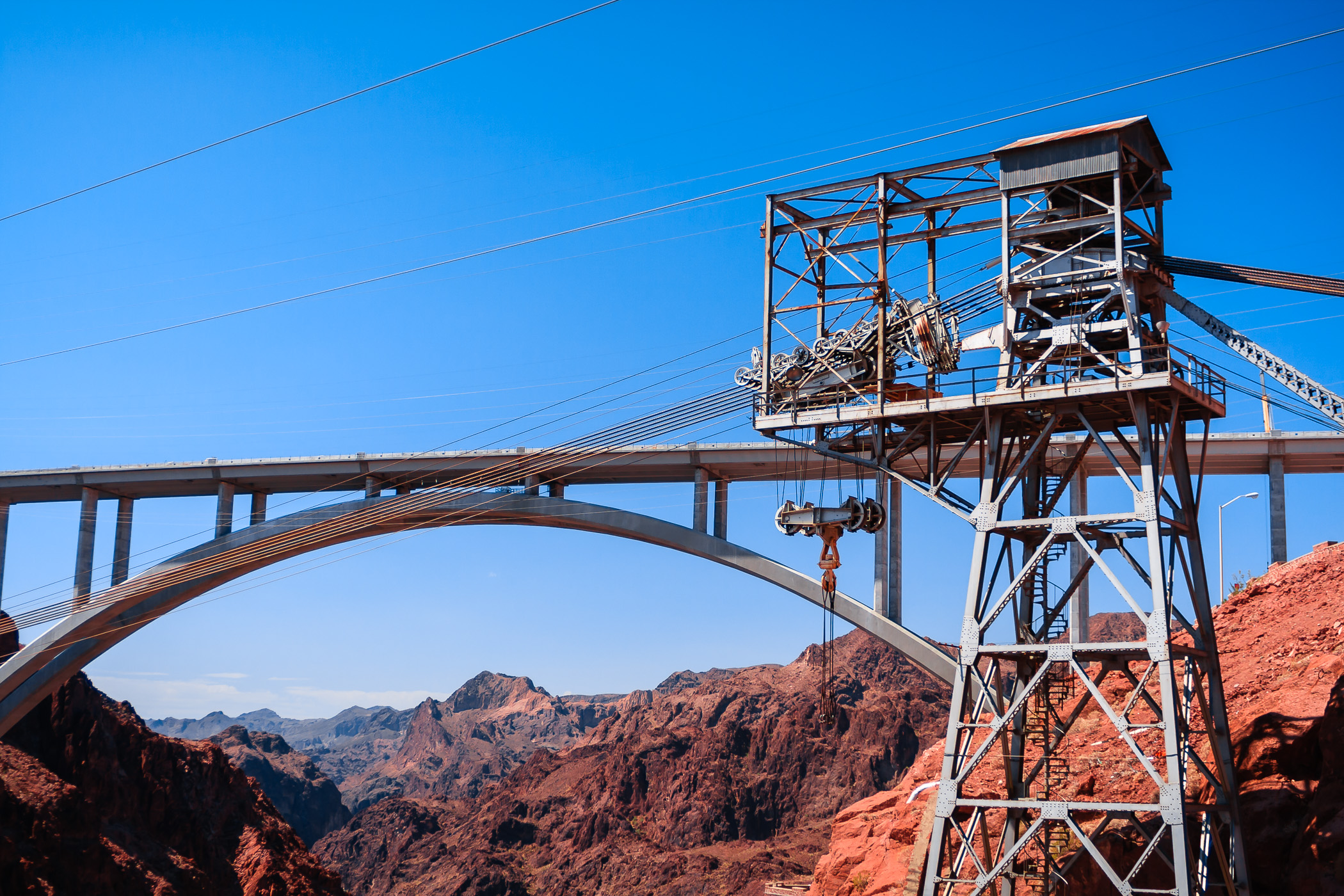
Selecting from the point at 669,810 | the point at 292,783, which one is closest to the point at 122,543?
the point at 669,810

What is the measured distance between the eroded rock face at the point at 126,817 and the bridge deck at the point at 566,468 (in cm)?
1014

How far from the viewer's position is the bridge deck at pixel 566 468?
26.5 metres

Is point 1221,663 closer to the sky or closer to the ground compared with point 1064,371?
closer to the ground

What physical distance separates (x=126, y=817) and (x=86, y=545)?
1435 cm

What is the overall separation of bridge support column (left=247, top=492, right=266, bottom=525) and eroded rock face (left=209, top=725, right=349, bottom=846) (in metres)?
72.3

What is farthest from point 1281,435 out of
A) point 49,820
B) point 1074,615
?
point 49,820

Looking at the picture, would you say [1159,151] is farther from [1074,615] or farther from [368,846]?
[368,846]

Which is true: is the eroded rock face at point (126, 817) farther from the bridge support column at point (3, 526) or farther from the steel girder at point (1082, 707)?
the steel girder at point (1082, 707)

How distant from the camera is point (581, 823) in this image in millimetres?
80250

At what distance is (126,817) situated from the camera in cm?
4641

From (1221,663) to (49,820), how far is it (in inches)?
1381

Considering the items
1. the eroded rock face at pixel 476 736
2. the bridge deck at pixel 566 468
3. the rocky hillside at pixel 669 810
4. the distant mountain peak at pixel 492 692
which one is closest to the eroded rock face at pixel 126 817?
the bridge deck at pixel 566 468

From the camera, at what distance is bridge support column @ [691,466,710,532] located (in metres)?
30.3

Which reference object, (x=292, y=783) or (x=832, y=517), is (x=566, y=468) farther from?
(x=292, y=783)
